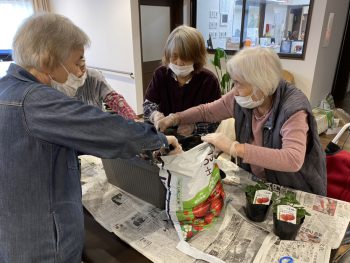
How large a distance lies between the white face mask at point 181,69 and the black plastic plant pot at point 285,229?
0.93 meters

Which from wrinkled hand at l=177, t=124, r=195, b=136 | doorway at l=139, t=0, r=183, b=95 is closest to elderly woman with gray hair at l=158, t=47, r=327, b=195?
wrinkled hand at l=177, t=124, r=195, b=136

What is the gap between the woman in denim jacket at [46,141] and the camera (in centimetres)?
62

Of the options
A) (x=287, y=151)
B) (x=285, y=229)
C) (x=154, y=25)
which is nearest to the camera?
(x=285, y=229)

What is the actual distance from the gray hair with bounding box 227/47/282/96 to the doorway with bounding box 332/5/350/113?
12.7ft

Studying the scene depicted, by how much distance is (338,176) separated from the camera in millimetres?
1200

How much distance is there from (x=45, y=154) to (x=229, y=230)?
0.60 m

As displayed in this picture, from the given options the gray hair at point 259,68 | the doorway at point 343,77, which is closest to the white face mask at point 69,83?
the gray hair at point 259,68

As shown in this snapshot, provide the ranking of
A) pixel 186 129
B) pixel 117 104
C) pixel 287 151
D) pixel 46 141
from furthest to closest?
pixel 186 129 < pixel 117 104 < pixel 287 151 < pixel 46 141

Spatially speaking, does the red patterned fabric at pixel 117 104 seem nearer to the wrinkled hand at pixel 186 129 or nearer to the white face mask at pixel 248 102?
the wrinkled hand at pixel 186 129

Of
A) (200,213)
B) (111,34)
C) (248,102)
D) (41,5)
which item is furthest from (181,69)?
(41,5)

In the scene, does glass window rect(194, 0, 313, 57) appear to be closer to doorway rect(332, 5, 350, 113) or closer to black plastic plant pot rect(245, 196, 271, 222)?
doorway rect(332, 5, 350, 113)

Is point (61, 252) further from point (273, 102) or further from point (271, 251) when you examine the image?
point (273, 102)

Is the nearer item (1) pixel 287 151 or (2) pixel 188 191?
(2) pixel 188 191

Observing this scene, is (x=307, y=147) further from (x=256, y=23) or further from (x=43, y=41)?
(x=256, y=23)
